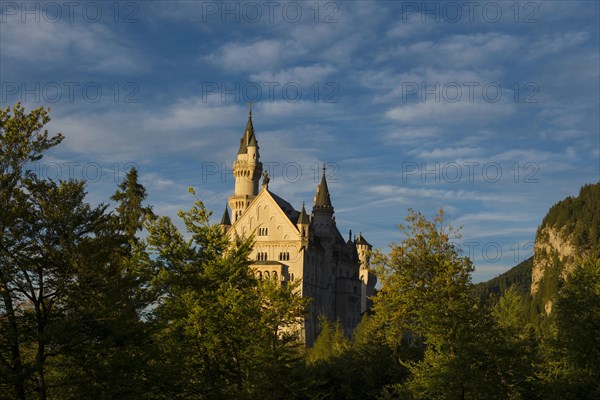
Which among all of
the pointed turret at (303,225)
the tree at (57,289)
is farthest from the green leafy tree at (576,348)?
the pointed turret at (303,225)

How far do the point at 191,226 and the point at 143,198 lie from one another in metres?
18.3

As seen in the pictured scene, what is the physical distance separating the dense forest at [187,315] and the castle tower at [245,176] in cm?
8213

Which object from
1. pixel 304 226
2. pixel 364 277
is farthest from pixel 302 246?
pixel 364 277

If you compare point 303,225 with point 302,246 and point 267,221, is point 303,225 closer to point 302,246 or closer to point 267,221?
point 302,246

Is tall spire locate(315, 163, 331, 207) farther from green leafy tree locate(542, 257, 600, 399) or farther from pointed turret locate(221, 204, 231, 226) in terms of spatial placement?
green leafy tree locate(542, 257, 600, 399)

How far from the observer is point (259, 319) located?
36625 millimetres

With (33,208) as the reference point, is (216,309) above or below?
below

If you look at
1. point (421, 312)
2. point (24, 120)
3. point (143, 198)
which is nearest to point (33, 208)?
point (24, 120)

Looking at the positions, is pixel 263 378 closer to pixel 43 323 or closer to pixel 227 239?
pixel 227 239

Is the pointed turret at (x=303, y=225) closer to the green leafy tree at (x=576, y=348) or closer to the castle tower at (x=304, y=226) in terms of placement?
the castle tower at (x=304, y=226)

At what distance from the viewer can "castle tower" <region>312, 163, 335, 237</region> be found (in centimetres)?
12912

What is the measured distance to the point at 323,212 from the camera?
427ft

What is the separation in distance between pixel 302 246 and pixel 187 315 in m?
88.4

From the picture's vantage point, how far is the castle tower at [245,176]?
134125 mm
